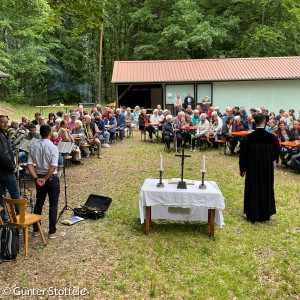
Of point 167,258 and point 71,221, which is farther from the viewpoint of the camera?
point 71,221

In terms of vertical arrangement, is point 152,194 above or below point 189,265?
above

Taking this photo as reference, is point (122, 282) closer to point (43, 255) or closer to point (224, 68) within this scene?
point (43, 255)

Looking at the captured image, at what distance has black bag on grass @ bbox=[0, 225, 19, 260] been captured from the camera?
4309 mm

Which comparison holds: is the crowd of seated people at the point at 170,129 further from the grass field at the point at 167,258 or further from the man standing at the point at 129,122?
the grass field at the point at 167,258

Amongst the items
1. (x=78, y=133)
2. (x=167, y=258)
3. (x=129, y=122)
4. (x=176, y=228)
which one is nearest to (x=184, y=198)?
(x=176, y=228)

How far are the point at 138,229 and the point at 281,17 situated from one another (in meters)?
29.7

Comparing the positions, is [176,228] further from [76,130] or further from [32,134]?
[76,130]

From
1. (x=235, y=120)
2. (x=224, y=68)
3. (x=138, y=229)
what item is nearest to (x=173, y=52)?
(x=224, y=68)

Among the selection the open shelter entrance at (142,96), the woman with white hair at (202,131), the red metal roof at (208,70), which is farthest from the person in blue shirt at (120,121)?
the open shelter entrance at (142,96)

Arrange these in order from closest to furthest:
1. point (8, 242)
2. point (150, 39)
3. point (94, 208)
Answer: point (8, 242), point (94, 208), point (150, 39)

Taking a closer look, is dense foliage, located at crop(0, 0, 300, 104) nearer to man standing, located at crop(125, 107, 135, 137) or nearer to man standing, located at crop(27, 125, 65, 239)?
man standing, located at crop(125, 107, 135, 137)

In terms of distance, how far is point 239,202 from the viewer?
263 inches

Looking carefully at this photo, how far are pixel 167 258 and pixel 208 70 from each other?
57.2 feet

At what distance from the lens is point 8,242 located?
4.33 metres
